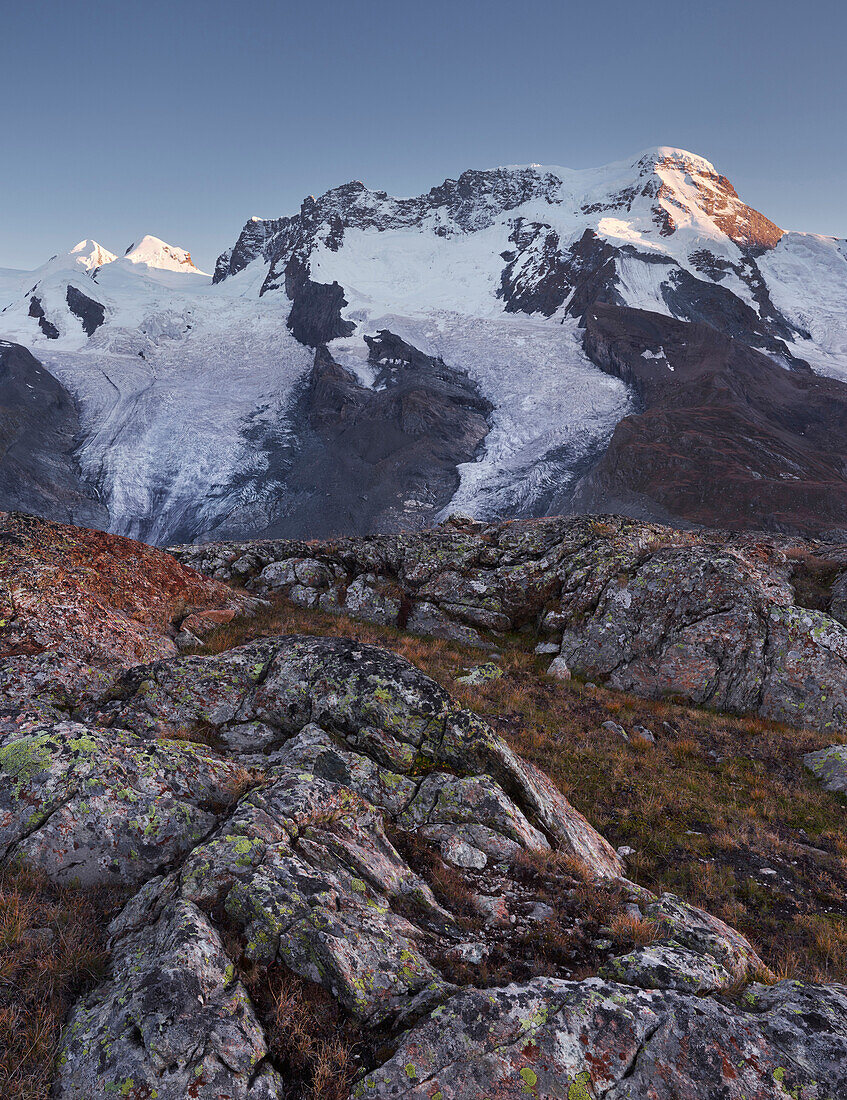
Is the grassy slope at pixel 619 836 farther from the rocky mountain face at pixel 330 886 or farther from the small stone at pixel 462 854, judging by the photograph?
the small stone at pixel 462 854

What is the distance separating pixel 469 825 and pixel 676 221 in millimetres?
251426

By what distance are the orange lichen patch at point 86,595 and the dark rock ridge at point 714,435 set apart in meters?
69.0

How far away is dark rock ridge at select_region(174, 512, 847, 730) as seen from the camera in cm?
1541

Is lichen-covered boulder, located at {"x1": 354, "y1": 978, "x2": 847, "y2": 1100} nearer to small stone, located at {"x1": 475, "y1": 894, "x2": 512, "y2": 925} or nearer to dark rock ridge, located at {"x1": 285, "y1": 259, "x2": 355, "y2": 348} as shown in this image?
small stone, located at {"x1": 475, "y1": 894, "x2": 512, "y2": 925}

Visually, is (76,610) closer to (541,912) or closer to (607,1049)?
(541,912)

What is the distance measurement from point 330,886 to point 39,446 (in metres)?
144

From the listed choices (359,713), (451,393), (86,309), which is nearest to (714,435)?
(451,393)

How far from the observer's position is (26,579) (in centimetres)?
1031

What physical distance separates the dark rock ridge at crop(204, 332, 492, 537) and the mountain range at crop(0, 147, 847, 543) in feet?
2.26

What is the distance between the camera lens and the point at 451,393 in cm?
13125

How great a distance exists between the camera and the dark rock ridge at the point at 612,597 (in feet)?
50.6

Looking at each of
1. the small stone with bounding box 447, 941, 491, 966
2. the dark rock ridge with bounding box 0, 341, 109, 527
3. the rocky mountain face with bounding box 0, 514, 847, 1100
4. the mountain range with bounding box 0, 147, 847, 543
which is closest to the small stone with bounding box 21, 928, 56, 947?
the rocky mountain face with bounding box 0, 514, 847, 1100

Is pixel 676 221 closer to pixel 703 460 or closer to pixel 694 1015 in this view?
pixel 703 460

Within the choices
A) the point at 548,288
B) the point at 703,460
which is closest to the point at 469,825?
the point at 703,460
